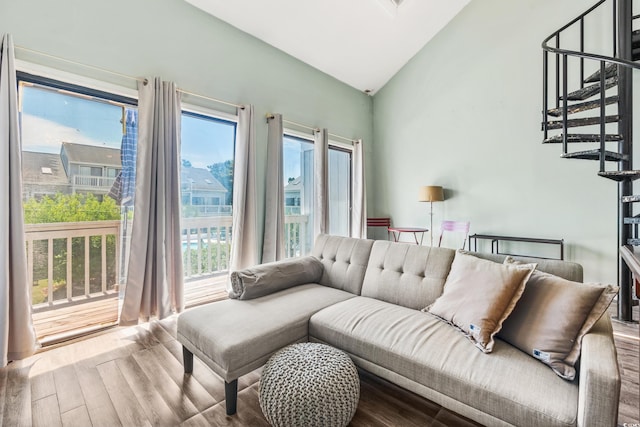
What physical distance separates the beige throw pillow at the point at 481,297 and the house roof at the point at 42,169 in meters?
3.13

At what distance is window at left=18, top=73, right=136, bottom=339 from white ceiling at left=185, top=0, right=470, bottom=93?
60.2 inches

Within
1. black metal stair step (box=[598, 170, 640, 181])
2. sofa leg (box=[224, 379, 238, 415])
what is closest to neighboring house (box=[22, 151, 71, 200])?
sofa leg (box=[224, 379, 238, 415])

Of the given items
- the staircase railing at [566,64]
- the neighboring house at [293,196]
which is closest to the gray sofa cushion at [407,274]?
the staircase railing at [566,64]

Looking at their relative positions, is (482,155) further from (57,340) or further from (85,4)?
(57,340)

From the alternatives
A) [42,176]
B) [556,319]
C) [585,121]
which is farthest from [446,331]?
[42,176]

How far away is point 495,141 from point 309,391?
4.08m

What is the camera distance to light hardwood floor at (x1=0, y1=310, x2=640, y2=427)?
58.7 inches

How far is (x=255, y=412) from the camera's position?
155 cm

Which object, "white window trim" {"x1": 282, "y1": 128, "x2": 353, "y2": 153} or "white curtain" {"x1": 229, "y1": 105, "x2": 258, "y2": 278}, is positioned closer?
"white curtain" {"x1": 229, "y1": 105, "x2": 258, "y2": 278}

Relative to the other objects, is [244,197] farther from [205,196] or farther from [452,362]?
[452,362]

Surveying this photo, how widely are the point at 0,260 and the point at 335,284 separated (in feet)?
7.74

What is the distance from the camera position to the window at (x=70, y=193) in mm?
2318

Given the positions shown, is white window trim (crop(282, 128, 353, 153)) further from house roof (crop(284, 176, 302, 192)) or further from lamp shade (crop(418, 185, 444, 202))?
lamp shade (crop(418, 185, 444, 202))

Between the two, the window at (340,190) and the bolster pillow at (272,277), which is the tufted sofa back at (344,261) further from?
the window at (340,190)
